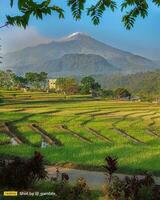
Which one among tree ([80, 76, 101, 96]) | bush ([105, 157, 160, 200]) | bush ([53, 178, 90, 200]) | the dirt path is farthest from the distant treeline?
bush ([105, 157, 160, 200])

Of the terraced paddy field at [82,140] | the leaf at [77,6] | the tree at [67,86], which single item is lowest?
the terraced paddy field at [82,140]

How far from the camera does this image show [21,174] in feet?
27.7

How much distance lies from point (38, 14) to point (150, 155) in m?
10.2

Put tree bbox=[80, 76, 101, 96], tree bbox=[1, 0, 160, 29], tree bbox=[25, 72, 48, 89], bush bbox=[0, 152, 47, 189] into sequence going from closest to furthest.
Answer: tree bbox=[1, 0, 160, 29] → bush bbox=[0, 152, 47, 189] → tree bbox=[80, 76, 101, 96] → tree bbox=[25, 72, 48, 89]

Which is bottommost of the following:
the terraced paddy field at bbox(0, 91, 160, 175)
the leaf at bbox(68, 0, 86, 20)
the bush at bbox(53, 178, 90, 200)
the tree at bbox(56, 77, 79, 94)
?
the terraced paddy field at bbox(0, 91, 160, 175)

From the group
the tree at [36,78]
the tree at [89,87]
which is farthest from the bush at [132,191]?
the tree at [36,78]

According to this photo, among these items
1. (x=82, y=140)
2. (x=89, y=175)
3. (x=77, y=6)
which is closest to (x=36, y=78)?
(x=82, y=140)

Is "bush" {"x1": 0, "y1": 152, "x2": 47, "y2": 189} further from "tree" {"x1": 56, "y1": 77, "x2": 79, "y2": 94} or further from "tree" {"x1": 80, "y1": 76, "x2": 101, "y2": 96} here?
"tree" {"x1": 80, "y1": 76, "x2": 101, "y2": 96}

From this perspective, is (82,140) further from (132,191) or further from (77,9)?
(77,9)

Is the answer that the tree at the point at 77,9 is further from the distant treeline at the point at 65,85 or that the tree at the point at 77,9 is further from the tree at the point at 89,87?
the tree at the point at 89,87

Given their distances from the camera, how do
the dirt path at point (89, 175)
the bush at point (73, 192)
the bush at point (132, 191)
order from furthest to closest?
the dirt path at point (89, 175) → the bush at point (73, 192) → the bush at point (132, 191)

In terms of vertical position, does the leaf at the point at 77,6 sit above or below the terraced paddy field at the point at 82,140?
above

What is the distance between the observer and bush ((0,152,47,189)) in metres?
8.42

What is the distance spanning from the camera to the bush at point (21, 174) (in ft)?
27.6
